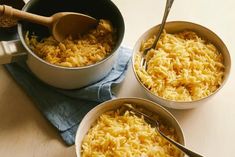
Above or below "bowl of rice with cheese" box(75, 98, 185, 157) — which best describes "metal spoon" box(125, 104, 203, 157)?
above

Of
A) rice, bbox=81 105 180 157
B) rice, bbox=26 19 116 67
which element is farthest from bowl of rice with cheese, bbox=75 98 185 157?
rice, bbox=26 19 116 67

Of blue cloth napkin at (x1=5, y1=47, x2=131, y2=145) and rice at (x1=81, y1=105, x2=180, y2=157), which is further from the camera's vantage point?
blue cloth napkin at (x1=5, y1=47, x2=131, y2=145)

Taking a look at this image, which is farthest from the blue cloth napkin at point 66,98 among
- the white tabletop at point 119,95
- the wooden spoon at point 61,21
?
the wooden spoon at point 61,21

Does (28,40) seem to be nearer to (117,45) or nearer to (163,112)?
(117,45)

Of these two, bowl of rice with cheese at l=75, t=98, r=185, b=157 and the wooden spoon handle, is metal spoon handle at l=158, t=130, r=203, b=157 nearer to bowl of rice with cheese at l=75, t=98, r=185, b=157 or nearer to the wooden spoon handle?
bowl of rice with cheese at l=75, t=98, r=185, b=157

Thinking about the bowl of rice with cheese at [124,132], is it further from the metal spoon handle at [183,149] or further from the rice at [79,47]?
the rice at [79,47]

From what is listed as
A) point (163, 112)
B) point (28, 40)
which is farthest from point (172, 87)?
point (28, 40)

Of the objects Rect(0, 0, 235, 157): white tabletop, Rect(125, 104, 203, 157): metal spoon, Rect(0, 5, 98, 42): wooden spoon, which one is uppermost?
Rect(0, 5, 98, 42): wooden spoon
